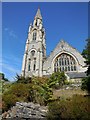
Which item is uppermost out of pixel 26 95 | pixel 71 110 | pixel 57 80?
pixel 57 80

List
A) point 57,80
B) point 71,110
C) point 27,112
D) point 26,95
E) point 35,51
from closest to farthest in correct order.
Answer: point 71,110 < point 27,112 < point 26,95 < point 57,80 < point 35,51

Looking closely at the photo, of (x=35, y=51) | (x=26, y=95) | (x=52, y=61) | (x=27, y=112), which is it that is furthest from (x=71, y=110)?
(x=35, y=51)

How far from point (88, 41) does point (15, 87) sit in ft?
31.5

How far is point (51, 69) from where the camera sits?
149 ft

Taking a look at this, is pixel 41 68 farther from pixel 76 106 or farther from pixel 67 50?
pixel 76 106

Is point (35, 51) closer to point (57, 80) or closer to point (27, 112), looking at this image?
point (57, 80)

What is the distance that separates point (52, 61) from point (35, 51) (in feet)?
16.8

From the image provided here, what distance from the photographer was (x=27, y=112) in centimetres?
1858

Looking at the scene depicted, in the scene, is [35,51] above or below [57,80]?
above

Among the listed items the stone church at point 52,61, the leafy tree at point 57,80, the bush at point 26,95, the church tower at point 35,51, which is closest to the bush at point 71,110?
→ the bush at point 26,95

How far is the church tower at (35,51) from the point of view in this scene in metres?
45.9

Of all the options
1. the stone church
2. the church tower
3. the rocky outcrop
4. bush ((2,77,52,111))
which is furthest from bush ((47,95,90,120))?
the church tower

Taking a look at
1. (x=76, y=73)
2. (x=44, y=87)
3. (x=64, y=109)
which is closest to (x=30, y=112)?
(x=64, y=109)

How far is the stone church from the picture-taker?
146 ft
